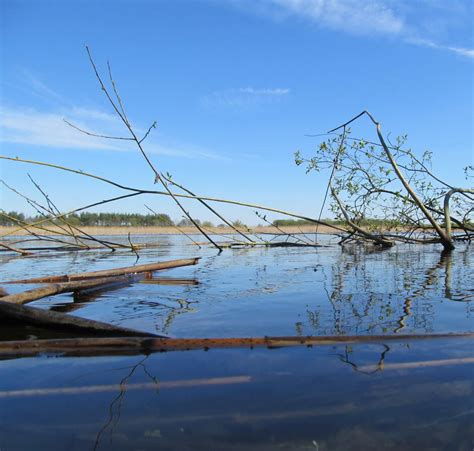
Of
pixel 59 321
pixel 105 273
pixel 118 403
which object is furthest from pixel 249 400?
pixel 105 273

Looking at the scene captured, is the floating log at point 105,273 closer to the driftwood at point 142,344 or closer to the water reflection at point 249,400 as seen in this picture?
the driftwood at point 142,344

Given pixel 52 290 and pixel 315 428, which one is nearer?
pixel 315 428

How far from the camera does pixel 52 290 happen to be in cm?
391

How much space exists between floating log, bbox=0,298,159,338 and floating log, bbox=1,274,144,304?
0.17 meters

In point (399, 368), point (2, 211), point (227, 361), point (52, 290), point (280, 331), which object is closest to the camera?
point (399, 368)

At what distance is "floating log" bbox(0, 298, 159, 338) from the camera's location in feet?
8.21

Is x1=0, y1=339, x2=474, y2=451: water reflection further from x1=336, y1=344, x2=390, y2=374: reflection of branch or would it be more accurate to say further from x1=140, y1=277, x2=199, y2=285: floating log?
x1=140, y1=277, x2=199, y2=285: floating log

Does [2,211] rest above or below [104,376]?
above

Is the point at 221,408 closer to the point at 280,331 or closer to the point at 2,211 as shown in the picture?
the point at 280,331

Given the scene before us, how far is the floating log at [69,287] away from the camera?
3.39 metres

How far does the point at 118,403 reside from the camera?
1854 millimetres

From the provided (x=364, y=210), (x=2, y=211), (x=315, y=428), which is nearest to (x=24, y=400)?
(x=315, y=428)

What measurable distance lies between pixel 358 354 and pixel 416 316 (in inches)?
50.3

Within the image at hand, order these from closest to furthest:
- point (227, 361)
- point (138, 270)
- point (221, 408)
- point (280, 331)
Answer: point (221, 408)
point (227, 361)
point (280, 331)
point (138, 270)
